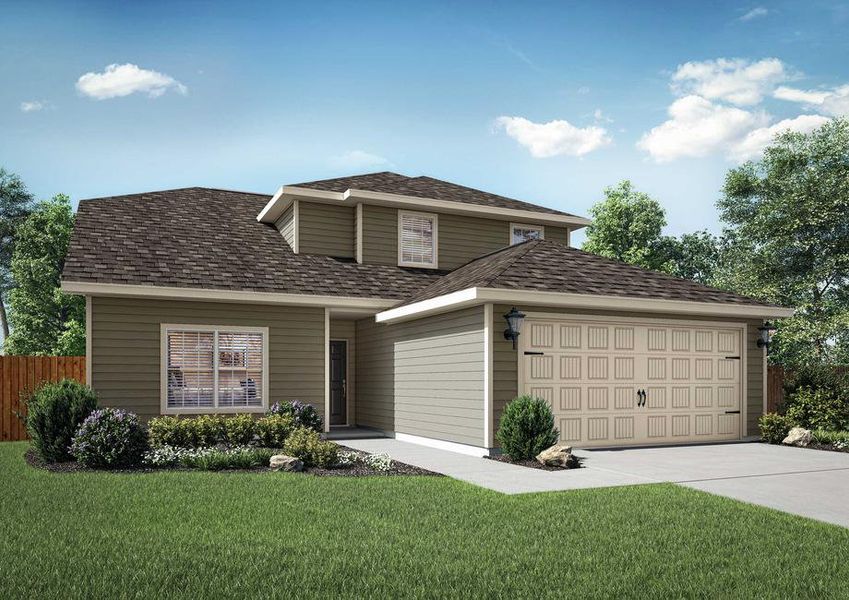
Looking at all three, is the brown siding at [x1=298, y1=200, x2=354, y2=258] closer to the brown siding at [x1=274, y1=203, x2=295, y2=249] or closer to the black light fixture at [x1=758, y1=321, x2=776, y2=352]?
the brown siding at [x1=274, y1=203, x2=295, y2=249]

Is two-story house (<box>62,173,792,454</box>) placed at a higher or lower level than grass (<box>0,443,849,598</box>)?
higher

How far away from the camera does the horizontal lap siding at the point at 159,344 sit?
1469cm

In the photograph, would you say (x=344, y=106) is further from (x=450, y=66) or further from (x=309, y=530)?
(x=309, y=530)

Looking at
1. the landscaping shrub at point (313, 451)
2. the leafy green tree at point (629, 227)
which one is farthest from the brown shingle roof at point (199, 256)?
the leafy green tree at point (629, 227)

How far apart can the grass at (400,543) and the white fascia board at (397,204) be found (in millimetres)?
10038

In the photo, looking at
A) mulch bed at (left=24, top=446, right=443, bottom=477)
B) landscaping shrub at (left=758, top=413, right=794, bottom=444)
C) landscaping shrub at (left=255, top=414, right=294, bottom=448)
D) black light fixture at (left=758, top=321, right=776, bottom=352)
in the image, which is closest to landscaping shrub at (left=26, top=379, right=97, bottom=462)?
mulch bed at (left=24, top=446, right=443, bottom=477)

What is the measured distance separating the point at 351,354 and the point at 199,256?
435 cm

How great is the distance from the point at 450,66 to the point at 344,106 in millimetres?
2570

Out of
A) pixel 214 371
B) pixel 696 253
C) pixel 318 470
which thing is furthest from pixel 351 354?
pixel 696 253

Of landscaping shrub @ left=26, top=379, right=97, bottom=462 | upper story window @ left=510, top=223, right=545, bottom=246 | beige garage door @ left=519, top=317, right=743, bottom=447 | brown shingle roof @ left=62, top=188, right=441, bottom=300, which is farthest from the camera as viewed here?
upper story window @ left=510, top=223, right=545, bottom=246

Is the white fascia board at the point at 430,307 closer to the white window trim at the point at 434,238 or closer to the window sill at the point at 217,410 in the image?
the white window trim at the point at 434,238

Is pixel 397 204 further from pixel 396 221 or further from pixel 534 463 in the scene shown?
pixel 534 463

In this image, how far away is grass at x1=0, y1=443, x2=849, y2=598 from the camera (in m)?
5.38

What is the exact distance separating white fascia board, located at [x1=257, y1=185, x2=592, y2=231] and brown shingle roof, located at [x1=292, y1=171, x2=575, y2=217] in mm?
216
